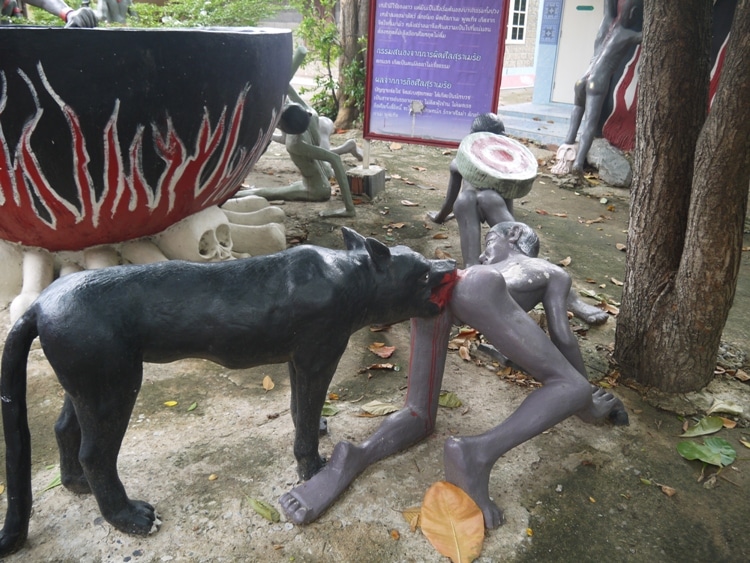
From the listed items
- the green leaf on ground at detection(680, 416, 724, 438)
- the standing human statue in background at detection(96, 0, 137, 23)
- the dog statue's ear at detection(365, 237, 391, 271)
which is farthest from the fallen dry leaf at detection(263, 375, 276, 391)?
the standing human statue in background at detection(96, 0, 137, 23)

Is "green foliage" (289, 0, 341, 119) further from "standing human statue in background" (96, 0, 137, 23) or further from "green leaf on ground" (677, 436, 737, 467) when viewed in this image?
"green leaf on ground" (677, 436, 737, 467)

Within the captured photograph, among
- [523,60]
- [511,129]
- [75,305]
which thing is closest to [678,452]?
[75,305]

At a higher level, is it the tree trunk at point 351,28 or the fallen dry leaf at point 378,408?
the tree trunk at point 351,28

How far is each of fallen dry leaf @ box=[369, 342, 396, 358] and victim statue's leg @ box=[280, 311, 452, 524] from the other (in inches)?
30.7

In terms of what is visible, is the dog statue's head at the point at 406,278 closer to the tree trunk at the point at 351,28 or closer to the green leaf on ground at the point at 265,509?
the green leaf on ground at the point at 265,509

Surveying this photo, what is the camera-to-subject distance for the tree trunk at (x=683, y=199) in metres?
2.39

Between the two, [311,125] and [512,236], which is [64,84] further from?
[311,125]

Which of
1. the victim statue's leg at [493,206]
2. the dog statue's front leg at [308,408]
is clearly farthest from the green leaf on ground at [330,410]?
the victim statue's leg at [493,206]

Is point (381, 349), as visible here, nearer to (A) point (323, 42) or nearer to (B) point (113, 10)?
(A) point (323, 42)

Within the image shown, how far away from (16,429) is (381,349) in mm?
1795

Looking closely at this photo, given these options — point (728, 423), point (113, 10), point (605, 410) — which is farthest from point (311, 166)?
point (113, 10)

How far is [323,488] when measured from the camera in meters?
1.99

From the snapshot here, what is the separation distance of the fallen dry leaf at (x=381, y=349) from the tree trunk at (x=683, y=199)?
114 centimetres

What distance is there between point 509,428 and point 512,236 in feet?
3.26
